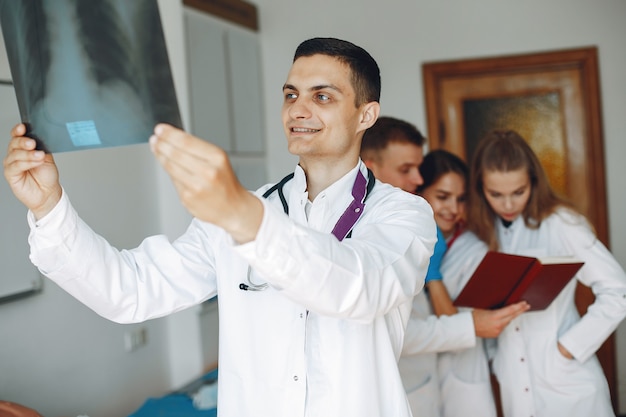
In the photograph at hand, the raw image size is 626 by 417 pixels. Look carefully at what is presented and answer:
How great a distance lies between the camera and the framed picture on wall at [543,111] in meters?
3.97

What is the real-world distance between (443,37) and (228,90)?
136cm

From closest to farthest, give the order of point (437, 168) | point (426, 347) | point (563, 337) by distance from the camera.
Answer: point (426, 347) < point (563, 337) < point (437, 168)

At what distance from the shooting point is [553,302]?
2.37m

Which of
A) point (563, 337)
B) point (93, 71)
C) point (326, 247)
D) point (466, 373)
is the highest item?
point (93, 71)

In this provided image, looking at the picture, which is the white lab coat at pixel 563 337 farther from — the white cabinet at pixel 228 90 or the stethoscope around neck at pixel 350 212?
the white cabinet at pixel 228 90

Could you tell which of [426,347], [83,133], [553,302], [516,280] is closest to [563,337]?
[553,302]

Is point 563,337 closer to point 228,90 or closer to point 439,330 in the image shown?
point 439,330

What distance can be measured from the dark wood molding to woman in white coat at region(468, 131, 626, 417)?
1.96 m

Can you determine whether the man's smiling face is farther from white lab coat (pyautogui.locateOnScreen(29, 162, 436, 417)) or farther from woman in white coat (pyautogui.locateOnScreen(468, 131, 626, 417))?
woman in white coat (pyautogui.locateOnScreen(468, 131, 626, 417))

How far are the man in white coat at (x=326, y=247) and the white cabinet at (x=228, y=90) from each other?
214 centimetres

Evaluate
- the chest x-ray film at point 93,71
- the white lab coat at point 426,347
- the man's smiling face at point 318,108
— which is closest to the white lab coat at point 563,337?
the white lab coat at point 426,347

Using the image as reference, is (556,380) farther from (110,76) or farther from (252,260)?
(110,76)

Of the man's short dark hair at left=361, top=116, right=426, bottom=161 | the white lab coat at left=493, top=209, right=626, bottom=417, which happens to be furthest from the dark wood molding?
the white lab coat at left=493, top=209, right=626, bottom=417

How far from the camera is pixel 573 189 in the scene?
4.06 metres
